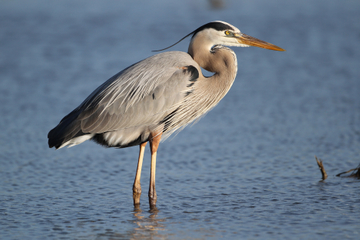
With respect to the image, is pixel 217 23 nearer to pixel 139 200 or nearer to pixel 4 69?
pixel 139 200

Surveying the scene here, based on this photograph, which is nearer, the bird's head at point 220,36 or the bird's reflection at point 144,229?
the bird's reflection at point 144,229

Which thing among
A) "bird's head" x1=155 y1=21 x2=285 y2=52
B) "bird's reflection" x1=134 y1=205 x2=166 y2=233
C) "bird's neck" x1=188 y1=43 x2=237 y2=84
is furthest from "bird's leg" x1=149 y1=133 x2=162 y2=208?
"bird's head" x1=155 y1=21 x2=285 y2=52

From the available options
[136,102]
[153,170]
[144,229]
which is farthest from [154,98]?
[144,229]

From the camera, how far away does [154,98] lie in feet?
18.1

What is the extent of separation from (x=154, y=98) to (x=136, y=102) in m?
0.23

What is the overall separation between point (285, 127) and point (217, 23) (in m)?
3.19

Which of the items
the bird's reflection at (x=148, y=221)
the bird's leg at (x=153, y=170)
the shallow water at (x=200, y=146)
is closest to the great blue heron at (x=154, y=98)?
the bird's leg at (x=153, y=170)

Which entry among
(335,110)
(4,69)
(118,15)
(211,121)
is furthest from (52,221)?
(118,15)

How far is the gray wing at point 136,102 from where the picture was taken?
5500 millimetres

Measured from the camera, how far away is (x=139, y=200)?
565 cm

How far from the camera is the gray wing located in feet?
18.0

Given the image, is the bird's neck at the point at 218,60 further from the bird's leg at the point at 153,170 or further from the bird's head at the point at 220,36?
the bird's leg at the point at 153,170

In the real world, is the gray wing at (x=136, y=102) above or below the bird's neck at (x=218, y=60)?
below

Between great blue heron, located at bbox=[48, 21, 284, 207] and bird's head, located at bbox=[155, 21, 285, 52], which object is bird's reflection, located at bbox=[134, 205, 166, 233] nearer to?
great blue heron, located at bbox=[48, 21, 284, 207]
